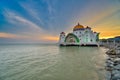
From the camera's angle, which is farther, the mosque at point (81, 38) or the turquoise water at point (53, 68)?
the mosque at point (81, 38)

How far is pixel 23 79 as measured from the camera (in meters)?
6.27

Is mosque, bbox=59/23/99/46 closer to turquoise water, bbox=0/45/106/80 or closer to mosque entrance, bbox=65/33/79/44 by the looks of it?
mosque entrance, bbox=65/33/79/44

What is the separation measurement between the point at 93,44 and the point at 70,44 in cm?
1361

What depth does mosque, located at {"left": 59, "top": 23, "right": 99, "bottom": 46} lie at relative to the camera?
164ft

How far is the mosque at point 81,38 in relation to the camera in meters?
49.9

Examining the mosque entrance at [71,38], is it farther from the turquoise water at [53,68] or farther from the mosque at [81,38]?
the turquoise water at [53,68]

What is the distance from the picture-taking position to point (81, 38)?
54250mm

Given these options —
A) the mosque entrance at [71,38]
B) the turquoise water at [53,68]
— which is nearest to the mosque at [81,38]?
the mosque entrance at [71,38]

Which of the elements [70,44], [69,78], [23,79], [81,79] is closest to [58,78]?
[69,78]

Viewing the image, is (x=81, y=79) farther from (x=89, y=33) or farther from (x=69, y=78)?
(x=89, y=33)

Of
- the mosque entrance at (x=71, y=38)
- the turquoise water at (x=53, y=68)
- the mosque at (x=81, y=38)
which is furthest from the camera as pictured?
the mosque entrance at (x=71, y=38)

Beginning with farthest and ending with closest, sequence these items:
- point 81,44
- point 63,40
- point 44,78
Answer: point 63,40, point 81,44, point 44,78

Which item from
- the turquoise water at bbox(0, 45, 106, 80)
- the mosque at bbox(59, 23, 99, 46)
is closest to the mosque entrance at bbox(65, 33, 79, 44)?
the mosque at bbox(59, 23, 99, 46)

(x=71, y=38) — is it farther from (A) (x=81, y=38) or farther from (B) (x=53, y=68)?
(B) (x=53, y=68)
